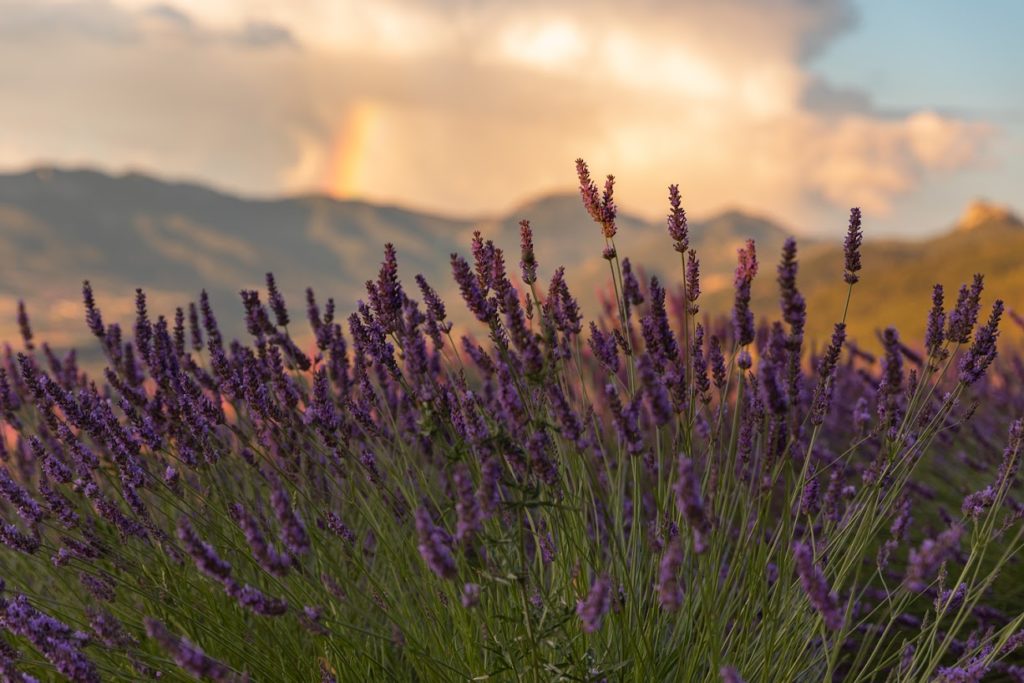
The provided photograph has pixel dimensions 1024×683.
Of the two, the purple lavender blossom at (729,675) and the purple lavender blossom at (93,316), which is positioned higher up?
the purple lavender blossom at (93,316)

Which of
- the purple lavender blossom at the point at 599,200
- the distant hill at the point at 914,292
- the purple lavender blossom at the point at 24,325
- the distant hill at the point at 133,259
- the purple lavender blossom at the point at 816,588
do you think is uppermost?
the purple lavender blossom at the point at 599,200

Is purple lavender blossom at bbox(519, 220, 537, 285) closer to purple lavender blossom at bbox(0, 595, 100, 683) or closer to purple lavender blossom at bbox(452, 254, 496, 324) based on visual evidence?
purple lavender blossom at bbox(452, 254, 496, 324)

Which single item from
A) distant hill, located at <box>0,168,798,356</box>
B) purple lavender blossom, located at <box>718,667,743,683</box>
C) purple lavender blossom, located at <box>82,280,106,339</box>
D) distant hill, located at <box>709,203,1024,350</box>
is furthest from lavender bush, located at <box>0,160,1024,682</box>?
distant hill, located at <box>0,168,798,356</box>

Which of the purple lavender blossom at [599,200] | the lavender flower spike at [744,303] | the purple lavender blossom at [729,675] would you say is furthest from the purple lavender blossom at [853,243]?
the purple lavender blossom at [729,675]

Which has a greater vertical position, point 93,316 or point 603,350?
point 603,350

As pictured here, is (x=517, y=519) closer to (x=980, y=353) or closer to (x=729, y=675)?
(x=729, y=675)

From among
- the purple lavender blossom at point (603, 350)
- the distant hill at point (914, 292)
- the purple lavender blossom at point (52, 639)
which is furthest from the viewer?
the distant hill at point (914, 292)

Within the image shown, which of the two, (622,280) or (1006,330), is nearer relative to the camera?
(622,280)

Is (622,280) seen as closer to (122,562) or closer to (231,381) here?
(231,381)

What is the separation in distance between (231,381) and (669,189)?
138cm

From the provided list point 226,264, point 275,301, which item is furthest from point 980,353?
point 226,264

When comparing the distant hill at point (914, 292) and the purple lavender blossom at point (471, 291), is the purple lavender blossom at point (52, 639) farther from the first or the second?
the distant hill at point (914, 292)

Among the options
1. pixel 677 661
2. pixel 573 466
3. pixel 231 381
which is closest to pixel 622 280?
pixel 573 466

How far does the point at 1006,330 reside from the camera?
15484 millimetres
